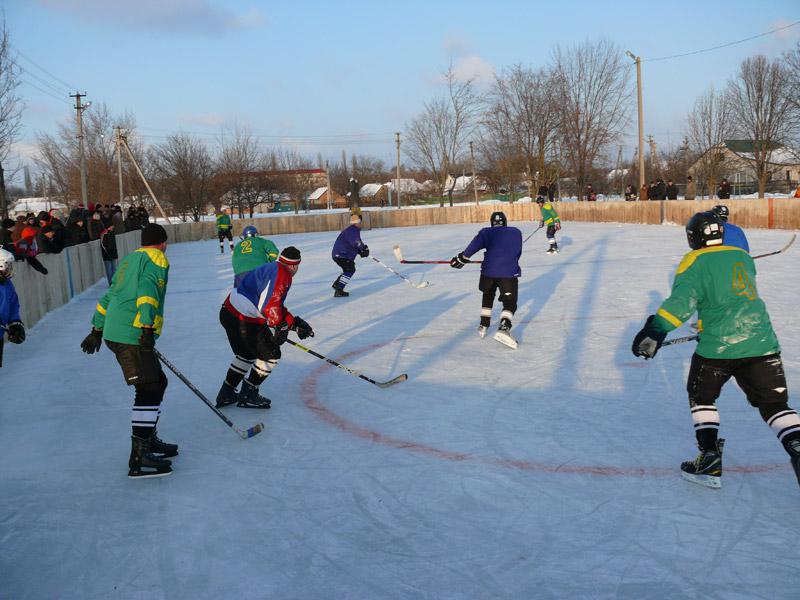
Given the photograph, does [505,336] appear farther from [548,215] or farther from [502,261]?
[548,215]

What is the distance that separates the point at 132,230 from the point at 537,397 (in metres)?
18.4

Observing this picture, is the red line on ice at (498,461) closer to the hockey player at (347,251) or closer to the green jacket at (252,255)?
the green jacket at (252,255)

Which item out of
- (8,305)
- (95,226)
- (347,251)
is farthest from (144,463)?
(95,226)

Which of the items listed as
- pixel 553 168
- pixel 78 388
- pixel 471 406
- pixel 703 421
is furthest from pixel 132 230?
pixel 553 168

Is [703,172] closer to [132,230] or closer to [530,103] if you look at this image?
[530,103]

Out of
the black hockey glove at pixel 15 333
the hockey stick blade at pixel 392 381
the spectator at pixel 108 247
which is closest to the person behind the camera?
the black hockey glove at pixel 15 333

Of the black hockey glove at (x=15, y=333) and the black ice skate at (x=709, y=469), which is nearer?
the black ice skate at (x=709, y=469)

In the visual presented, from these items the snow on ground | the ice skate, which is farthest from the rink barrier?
the ice skate

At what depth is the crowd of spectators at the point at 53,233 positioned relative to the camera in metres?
9.03

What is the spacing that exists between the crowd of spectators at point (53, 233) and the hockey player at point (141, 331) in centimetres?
551

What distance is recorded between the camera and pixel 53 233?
35.1 ft

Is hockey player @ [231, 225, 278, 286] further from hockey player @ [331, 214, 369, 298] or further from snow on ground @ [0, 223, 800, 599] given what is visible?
hockey player @ [331, 214, 369, 298]

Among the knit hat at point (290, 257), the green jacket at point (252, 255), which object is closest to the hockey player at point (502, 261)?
the green jacket at point (252, 255)

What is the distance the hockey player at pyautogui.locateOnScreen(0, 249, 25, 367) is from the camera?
4.85 metres
